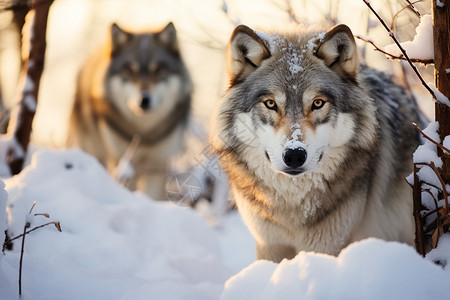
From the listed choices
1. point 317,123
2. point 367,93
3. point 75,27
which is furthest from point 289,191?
point 75,27

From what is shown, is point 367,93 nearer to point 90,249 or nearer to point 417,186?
point 417,186

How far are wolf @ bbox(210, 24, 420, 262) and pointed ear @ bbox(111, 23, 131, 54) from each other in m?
4.63

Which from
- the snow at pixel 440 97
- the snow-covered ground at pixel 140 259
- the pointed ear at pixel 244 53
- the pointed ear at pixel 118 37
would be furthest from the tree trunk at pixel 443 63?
the pointed ear at pixel 118 37

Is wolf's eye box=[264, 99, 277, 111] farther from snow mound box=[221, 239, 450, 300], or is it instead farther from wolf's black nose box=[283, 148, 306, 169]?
snow mound box=[221, 239, 450, 300]

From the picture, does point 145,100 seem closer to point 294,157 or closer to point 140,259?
point 140,259

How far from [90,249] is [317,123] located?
168 cm

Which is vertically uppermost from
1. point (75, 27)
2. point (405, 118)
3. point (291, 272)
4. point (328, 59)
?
point (328, 59)

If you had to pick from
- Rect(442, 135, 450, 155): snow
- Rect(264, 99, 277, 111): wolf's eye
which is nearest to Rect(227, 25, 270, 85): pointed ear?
Rect(264, 99, 277, 111): wolf's eye

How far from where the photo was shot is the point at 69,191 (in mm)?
3705

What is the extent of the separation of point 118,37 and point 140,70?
1.96 ft

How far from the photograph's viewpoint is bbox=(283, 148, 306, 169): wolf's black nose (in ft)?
8.52

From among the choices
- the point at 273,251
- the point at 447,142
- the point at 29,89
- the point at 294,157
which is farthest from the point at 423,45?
the point at 29,89

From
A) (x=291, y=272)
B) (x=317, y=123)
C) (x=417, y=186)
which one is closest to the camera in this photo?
(x=291, y=272)

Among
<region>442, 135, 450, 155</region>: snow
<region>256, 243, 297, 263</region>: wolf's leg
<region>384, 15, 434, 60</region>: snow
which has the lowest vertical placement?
<region>256, 243, 297, 263</region>: wolf's leg
